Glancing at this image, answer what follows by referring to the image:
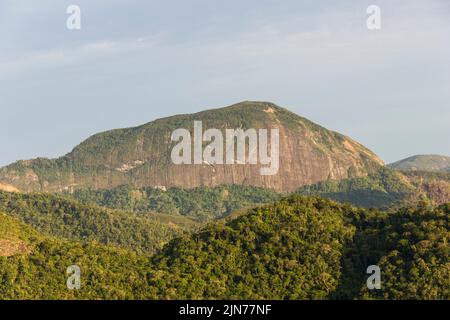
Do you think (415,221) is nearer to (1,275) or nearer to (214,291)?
(214,291)

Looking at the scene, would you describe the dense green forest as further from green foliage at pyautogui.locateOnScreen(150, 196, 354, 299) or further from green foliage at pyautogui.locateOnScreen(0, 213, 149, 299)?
green foliage at pyautogui.locateOnScreen(0, 213, 149, 299)

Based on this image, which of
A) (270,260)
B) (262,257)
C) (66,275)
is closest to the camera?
(66,275)

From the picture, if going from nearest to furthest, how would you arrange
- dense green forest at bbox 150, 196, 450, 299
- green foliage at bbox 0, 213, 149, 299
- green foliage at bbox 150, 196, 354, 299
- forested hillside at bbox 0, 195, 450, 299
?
dense green forest at bbox 150, 196, 450, 299, forested hillside at bbox 0, 195, 450, 299, green foliage at bbox 0, 213, 149, 299, green foliage at bbox 150, 196, 354, 299

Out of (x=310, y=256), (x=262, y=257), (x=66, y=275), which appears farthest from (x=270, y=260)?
(x=66, y=275)

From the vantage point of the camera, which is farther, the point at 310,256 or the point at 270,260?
the point at 310,256

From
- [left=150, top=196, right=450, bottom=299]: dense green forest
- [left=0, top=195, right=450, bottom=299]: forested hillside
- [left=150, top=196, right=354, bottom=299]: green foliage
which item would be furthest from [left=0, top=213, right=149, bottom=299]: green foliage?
[left=150, top=196, right=450, bottom=299]: dense green forest

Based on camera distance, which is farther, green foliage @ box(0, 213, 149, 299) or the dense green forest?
green foliage @ box(0, 213, 149, 299)

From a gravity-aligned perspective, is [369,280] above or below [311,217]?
below

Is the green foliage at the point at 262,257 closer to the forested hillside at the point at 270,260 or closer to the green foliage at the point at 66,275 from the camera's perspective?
the forested hillside at the point at 270,260

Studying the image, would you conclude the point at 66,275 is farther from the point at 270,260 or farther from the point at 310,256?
the point at 310,256
